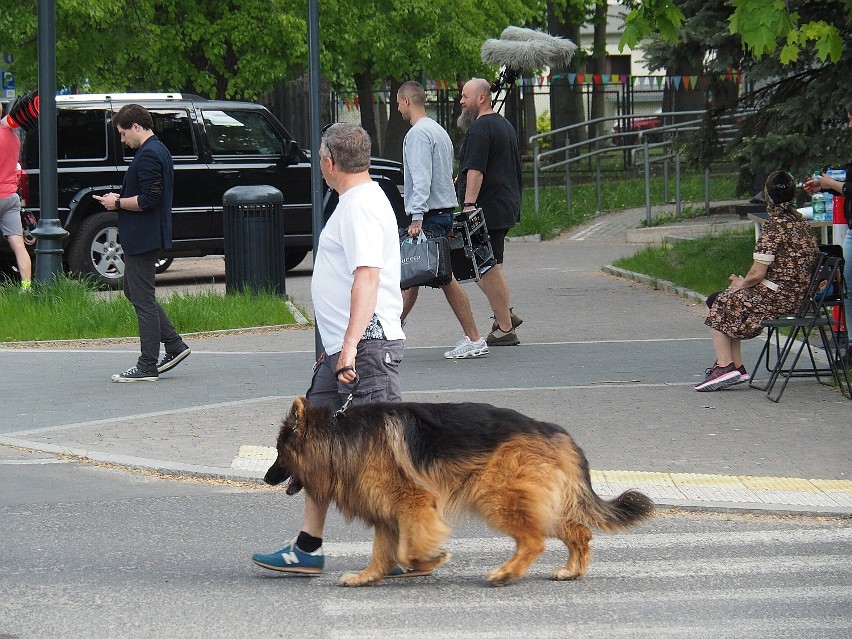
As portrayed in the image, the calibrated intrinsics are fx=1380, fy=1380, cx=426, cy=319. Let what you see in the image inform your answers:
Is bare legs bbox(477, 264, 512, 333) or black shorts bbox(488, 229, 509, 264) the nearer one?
bare legs bbox(477, 264, 512, 333)

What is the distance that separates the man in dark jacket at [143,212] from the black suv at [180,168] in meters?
6.49

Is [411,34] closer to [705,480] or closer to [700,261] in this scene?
[700,261]

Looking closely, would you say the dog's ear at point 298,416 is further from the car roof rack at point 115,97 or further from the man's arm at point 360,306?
the car roof rack at point 115,97

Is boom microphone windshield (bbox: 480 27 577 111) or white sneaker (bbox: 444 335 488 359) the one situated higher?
boom microphone windshield (bbox: 480 27 577 111)

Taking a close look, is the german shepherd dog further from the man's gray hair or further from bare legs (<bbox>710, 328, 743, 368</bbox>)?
bare legs (<bbox>710, 328, 743, 368</bbox>)

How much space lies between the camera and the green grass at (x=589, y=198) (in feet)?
75.3

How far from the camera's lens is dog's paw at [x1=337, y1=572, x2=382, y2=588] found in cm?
546

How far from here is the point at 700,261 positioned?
645 inches

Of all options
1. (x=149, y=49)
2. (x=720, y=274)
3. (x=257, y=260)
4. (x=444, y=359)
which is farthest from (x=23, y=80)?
(x=444, y=359)

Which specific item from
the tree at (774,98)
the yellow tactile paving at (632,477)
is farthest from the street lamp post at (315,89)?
the tree at (774,98)

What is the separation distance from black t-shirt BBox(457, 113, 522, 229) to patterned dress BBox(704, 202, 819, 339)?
2806mm

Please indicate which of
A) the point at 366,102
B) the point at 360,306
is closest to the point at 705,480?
the point at 360,306

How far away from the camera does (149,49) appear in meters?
23.6

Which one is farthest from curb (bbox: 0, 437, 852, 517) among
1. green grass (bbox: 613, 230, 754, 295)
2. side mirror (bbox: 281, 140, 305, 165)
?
side mirror (bbox: 281, 140, 305, 165)
